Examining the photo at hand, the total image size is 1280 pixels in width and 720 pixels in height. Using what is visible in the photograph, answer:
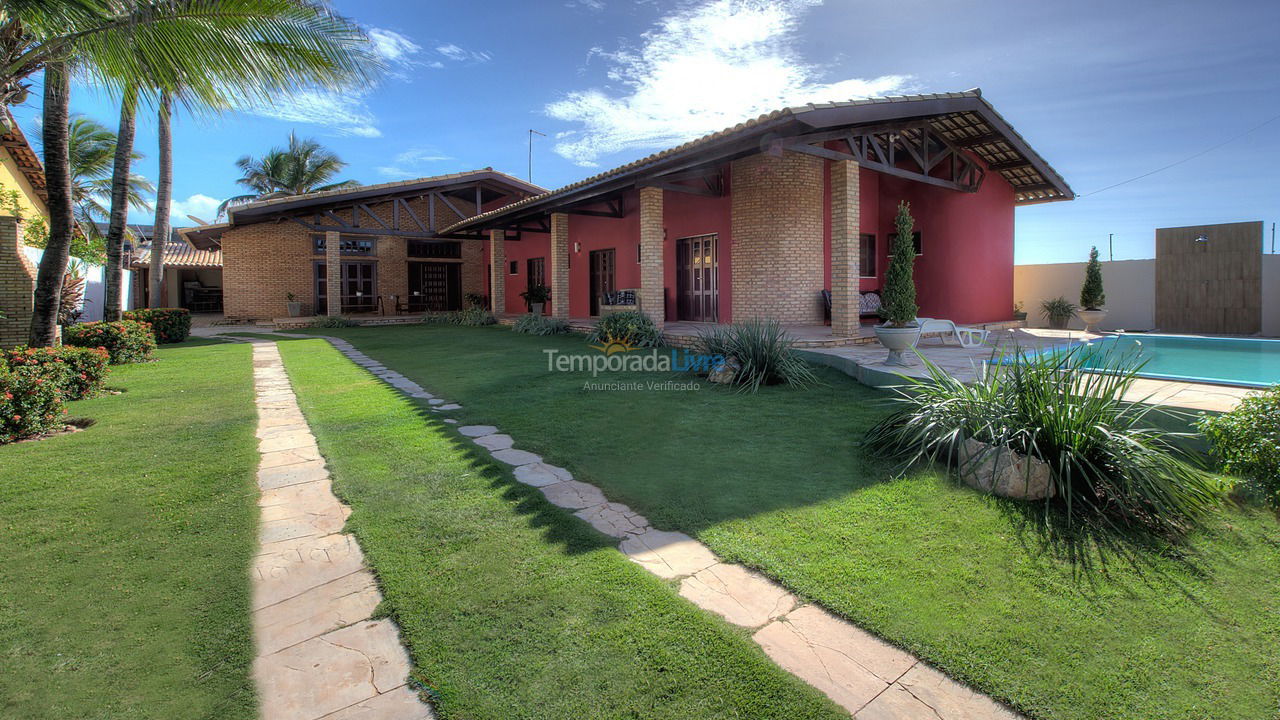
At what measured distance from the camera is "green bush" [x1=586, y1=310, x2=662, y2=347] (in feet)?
34.9

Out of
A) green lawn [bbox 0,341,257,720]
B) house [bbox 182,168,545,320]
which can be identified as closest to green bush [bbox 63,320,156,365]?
green lawn [bbox 0,341,257,720]

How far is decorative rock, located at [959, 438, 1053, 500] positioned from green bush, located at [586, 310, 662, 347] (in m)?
7.04

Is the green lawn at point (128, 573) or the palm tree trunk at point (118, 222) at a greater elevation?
the palm tree trunk at point (118, 222)

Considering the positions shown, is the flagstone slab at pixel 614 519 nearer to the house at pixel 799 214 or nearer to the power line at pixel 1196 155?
the house at pixel 799 214

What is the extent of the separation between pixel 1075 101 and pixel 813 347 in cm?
1036

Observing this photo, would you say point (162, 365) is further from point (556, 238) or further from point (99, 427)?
point (556, 238)

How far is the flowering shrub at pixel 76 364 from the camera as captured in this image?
592 cm

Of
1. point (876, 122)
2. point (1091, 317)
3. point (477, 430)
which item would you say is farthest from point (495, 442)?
point (1091, 317)

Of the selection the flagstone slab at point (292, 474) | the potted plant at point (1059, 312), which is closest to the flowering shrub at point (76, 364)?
the flagstone slab at point (292, 474)

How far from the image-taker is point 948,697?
1907mm

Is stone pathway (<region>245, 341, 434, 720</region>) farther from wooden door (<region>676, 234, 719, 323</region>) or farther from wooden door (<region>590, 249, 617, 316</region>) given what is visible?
wooden door (<region>590, 249, 617, 316</region>)

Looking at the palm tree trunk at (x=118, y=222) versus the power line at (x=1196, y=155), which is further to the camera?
the power line at (x=1196, y=155)

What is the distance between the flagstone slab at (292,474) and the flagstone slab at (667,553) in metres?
2.36

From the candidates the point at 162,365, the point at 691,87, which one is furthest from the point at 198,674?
the point at 691,87
